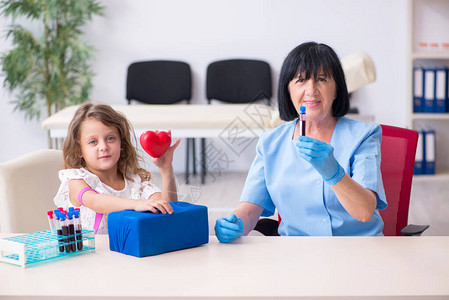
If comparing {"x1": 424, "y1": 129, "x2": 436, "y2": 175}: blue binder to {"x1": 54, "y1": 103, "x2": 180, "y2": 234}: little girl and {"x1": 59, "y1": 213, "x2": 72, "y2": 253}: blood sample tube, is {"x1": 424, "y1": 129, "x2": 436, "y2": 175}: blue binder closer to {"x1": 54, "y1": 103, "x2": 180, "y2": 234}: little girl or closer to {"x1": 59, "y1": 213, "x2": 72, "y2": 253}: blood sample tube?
{"x1": 54, "y1": 103, "x2": 180, "y2": 234}: little girl

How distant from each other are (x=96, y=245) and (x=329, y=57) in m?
0.84

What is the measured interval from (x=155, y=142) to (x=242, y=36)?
Answer: 12.0 ft

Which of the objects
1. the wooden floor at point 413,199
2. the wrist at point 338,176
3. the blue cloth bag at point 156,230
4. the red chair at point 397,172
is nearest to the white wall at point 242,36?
the wooden floor at point 413,199

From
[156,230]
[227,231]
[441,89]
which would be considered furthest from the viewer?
[441,89]

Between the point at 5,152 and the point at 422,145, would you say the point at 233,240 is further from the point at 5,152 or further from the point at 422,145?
the point at 5,152

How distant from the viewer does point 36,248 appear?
1246 millimetres

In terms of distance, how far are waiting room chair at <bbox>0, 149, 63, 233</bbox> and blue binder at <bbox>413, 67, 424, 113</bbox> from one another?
11.3 ft

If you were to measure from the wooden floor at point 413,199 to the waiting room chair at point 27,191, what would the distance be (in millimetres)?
1187

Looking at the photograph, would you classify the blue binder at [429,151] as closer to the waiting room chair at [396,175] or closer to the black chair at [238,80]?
the black chair at [238,80]

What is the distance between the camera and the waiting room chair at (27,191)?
63.8 inches

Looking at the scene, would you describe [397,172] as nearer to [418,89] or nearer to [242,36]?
[418,89]

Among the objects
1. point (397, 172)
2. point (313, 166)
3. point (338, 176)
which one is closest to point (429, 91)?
point (397, 172)

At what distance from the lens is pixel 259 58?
191 inches

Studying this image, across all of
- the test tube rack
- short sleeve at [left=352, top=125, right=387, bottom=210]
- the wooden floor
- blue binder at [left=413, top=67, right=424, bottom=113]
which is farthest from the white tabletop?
the test tube rack
